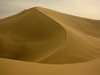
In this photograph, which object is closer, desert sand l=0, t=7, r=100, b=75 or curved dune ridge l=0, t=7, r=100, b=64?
desert sand l=0, t=7, r=100, b=75

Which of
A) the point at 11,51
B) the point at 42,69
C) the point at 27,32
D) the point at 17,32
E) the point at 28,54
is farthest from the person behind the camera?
the point at 17,32

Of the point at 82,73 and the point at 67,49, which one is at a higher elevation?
the point at 82,73

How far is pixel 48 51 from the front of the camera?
731 cm

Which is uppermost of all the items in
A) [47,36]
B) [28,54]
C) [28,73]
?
[28,73]

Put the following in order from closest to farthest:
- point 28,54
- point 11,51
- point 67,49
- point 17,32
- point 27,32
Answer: point 67,49 < point 28,54 < point 11,51 < point 27,32 < point 17,32

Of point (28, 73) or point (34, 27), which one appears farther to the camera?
point (34, 27)

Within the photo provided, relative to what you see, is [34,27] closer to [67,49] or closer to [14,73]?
[67,49]

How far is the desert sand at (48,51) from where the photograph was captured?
334 centimetres

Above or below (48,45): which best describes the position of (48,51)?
above

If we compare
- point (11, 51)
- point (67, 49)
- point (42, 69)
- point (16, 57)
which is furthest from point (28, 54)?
point (42, 69)

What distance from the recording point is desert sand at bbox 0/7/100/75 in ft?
11.0

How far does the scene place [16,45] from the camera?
33.9 ft

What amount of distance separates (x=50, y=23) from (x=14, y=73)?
10.4 meters

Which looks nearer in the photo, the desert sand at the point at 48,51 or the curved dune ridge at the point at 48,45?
the desert sand at the point at 48,51
